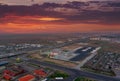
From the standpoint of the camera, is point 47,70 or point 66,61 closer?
point 47,70

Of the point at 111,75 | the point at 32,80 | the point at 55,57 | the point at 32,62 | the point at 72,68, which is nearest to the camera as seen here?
the point at 32,80

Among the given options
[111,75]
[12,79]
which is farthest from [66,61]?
[12,79]

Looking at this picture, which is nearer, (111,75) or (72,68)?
(111,75)

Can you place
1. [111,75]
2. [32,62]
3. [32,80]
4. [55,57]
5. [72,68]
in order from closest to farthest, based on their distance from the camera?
[32,80] < [111,75] < [72,68] < [32,62] < [55,57]

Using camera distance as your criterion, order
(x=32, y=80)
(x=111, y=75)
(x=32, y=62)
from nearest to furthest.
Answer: (x=32, y=80) → (x=111, y=75) → (x=32, y=62)

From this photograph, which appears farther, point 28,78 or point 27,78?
point 28,78

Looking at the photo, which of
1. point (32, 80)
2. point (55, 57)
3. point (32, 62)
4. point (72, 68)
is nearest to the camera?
point (32, 80)

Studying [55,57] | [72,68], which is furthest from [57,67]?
[55,57]

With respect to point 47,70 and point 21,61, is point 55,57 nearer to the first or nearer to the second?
point 21,61

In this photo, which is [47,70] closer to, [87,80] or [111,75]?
[87,80]
